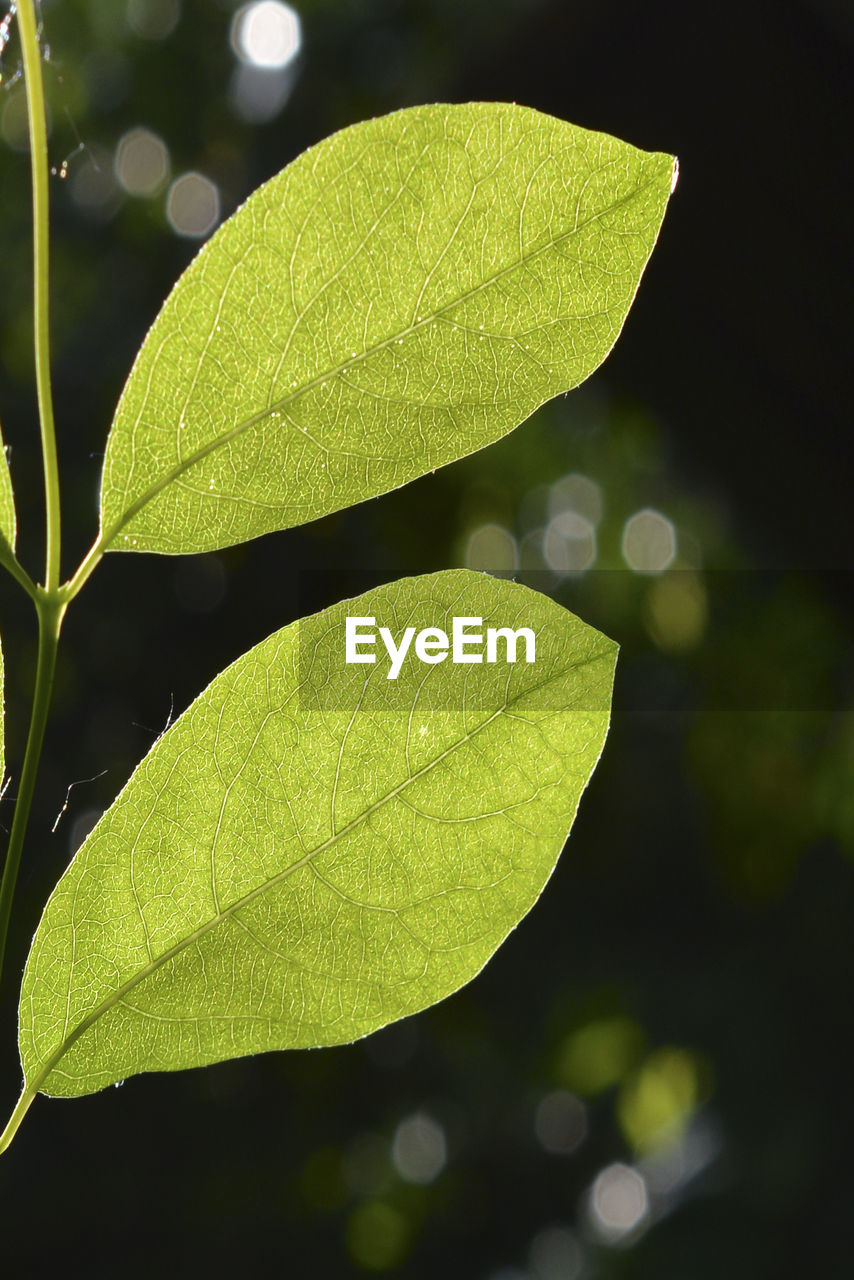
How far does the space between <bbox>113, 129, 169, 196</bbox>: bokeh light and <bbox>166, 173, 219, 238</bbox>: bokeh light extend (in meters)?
0.03

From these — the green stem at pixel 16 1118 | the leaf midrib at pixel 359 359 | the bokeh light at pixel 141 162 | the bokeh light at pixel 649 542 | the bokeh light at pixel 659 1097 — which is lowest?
the bokeh light at pixel 659 1097

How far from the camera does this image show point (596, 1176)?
6.58ft

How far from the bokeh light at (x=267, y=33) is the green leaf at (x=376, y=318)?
1859 millimetres

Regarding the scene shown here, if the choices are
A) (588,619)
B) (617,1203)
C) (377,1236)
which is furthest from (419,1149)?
(588,619)

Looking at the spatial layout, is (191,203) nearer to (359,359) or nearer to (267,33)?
(267,33)

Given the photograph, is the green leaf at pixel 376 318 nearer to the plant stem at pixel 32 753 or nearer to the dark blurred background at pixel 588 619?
the plant stem at pixel 32 753

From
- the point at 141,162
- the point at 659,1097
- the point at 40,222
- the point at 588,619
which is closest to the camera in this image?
the point at 40,222

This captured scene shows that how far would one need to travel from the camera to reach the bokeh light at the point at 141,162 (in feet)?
6.63

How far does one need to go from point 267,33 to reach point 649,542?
1068 mm

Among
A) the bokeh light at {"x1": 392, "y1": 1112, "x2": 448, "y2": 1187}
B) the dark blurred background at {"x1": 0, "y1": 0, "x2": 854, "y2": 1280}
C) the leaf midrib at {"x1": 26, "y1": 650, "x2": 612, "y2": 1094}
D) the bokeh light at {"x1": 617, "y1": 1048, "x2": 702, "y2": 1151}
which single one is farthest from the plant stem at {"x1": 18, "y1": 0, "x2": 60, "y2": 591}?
the bokeh light at {"x1": 392, "y1": 1112, "x2": 448, "y2": 1187}

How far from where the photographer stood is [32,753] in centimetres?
30

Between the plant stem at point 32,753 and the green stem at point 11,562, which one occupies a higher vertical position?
the green stem at point 11,562

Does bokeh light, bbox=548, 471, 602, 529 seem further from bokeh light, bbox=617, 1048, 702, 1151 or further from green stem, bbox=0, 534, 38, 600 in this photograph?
green stem, bbox=0, 534, 38, 600

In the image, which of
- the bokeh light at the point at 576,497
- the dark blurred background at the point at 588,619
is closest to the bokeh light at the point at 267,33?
the dark blurred background at the point at 588,619
